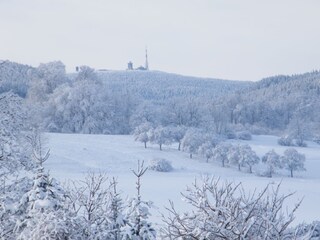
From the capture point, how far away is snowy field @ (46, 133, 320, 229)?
1462 inches

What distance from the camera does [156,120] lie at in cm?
7825

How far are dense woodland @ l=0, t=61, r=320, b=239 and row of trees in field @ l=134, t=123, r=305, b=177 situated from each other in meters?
0.12

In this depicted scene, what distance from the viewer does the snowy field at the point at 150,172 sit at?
1462 inches

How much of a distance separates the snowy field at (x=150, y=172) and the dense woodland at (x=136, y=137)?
1.99 m

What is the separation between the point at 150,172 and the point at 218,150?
38.3 ft

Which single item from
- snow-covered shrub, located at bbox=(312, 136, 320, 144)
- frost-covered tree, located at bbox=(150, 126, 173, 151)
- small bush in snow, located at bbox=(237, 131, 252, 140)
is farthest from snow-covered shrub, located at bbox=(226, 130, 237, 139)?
frost-covered tree, located at bbox=(150, 126, 173, 151)

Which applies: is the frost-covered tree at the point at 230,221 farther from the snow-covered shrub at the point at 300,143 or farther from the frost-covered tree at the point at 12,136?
the snow-covered shrub at the point at 300,143

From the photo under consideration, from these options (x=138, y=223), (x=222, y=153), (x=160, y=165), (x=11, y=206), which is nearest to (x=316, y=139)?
(x=222, y=153)

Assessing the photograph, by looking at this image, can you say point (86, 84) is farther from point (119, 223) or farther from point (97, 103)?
point (119, 223)

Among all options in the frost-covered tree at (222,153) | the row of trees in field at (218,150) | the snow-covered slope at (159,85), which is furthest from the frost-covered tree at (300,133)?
the snow-covered slope at (159,85)

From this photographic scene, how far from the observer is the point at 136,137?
62594 millimetres

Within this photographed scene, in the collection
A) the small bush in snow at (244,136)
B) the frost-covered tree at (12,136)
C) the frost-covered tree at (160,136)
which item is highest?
the frost-covered tree at (12,136)

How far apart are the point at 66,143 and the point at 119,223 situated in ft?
153

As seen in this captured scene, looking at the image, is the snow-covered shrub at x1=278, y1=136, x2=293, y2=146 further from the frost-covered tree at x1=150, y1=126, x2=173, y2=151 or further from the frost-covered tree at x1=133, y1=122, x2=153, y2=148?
the frost-covered tree at x1=133, y1=122, x2=153, y2=148
